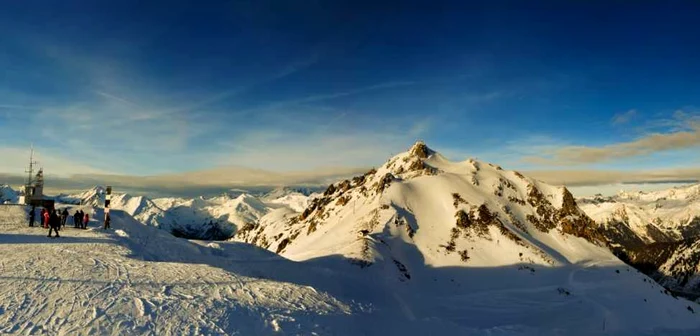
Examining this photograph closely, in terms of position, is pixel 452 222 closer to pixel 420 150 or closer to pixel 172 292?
pixel 420 150

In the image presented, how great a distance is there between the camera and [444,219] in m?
112

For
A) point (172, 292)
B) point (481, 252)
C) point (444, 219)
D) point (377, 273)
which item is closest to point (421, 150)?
point (444, 219)

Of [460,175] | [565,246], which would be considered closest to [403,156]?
[460,175]

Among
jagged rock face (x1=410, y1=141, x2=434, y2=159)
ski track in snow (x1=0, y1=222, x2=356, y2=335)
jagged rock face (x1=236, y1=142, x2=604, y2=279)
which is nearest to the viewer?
ski track in snow (x1=0, y1=222, x2=356, y2=335)

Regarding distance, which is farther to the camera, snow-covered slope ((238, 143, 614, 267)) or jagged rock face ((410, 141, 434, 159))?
jagged rock face ((410, 141, 434, 159))

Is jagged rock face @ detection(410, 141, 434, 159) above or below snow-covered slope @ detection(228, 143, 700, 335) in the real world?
above

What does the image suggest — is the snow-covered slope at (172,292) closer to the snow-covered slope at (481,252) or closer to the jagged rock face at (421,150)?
the snow-covered slope at (481,252)

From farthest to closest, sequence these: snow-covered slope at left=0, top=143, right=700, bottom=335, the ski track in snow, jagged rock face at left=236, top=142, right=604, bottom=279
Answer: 1. jagged rock face at left=236, top=142, right=604, bottom=279
2. snow-covered slope at left=0, top=143, right=700, bottom=335
3. the ski track in snow

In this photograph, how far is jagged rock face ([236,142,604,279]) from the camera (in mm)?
97938

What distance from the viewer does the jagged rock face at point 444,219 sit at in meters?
97.9

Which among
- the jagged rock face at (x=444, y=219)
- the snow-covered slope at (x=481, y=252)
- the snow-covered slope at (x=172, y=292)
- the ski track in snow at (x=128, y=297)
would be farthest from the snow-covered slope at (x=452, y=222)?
the ski track in snow at (x=128, y=297)

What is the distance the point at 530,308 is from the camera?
75250 millimetres

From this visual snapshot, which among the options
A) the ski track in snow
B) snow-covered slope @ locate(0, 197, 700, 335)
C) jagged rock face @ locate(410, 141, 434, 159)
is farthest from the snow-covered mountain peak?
the ski track in snow

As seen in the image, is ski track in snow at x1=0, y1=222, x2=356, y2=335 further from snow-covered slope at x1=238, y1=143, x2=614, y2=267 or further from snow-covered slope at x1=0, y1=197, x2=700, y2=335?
snow-covered slope at x1=238, y1=143, x2=614, y2=267
